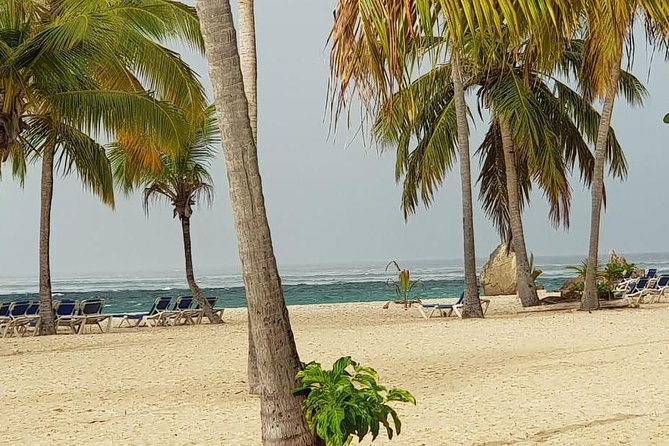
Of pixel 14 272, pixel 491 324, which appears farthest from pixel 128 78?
pixel 14 272

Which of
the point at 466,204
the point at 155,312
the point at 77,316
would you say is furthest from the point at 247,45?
the point at 155,312

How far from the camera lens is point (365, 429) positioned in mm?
4801

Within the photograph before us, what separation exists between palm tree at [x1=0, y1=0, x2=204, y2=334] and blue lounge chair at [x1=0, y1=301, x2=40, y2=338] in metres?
0.66

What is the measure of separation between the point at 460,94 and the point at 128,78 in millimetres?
6281

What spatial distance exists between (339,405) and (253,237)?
1.04 m

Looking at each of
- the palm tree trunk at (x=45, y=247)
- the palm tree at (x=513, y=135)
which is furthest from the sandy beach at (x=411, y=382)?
the palm tree at (x=513, y=135)

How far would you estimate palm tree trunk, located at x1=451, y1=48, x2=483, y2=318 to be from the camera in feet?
57.2

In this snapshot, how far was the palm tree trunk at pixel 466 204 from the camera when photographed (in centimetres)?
1744

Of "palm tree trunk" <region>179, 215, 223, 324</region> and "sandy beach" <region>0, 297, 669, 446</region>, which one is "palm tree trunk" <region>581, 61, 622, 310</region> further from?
"palm tree trunk" <region>179, 215, 223, 324</region>

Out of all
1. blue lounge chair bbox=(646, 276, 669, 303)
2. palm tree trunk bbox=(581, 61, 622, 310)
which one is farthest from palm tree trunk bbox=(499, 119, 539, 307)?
blue lounge chair bbox=(646, 276, 669, 303)

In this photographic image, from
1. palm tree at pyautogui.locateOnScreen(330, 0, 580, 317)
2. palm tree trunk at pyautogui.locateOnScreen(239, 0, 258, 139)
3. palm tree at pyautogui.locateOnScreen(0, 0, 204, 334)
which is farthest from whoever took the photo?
palm tree at pyautogui.locateOnScreen(0, 0, 204, 334)

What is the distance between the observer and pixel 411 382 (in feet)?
30.7

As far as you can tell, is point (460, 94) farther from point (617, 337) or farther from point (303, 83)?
point (303, 83)

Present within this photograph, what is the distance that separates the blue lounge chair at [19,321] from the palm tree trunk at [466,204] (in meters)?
8.43
